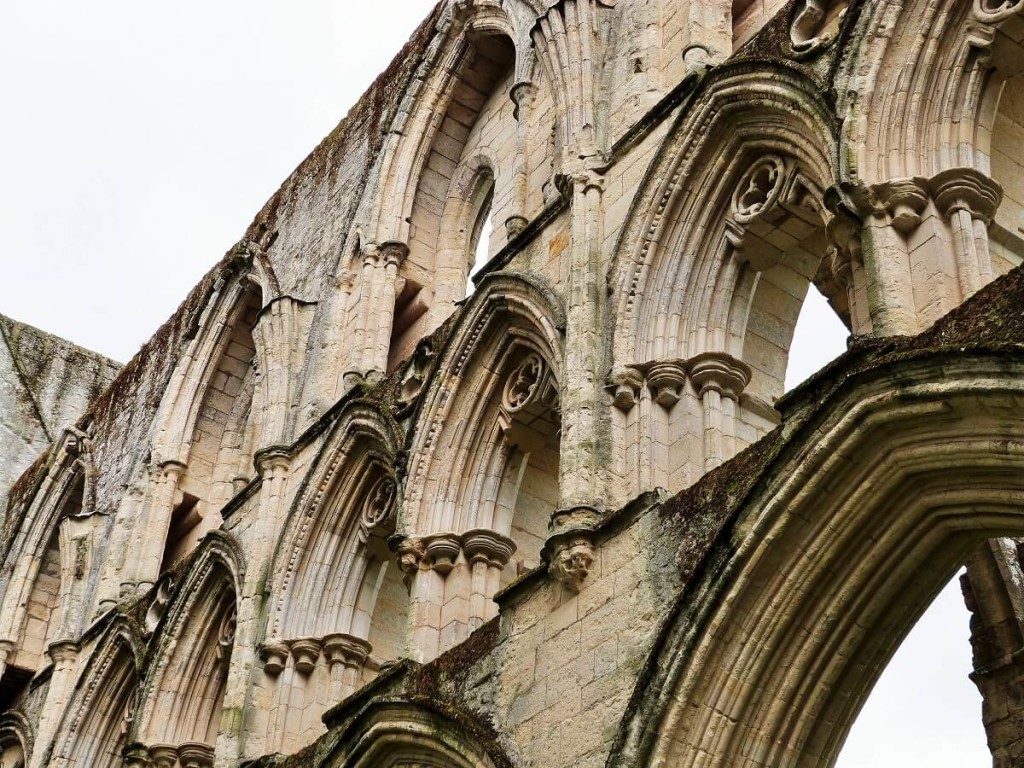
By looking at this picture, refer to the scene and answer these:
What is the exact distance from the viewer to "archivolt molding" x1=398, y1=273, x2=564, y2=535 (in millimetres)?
10586

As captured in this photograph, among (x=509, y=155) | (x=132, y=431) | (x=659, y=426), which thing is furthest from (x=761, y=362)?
(x=132, y=431)

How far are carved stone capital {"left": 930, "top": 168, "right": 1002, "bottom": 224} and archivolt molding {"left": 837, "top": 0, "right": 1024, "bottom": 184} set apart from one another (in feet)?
0.29

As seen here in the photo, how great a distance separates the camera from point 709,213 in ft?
31.2

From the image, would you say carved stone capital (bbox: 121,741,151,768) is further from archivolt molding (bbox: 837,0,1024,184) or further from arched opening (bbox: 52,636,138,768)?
archivolt molding (bbox: 837,0,1024,184)

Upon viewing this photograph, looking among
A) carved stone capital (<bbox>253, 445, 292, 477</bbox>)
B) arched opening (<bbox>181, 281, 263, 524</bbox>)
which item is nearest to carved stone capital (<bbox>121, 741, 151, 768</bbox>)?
carved stone capital (<bbox>253, 445, 292, 477</bbox>)

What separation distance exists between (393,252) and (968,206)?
6643 mm

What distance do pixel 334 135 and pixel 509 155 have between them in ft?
11.9

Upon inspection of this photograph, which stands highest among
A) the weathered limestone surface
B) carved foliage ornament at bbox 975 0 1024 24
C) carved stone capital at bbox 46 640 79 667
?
the weathered limestone surface

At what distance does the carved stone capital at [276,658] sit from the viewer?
11789 mm

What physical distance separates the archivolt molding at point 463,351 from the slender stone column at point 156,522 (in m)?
5.14

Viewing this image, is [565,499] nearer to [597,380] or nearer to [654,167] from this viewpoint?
[597,380]

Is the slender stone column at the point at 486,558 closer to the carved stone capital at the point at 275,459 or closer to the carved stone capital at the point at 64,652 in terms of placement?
the carved stone capital at the point at 275,459

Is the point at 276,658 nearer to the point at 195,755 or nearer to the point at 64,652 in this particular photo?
the point at 195,755

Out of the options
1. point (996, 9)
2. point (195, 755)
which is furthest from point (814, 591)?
point (195, 755)
